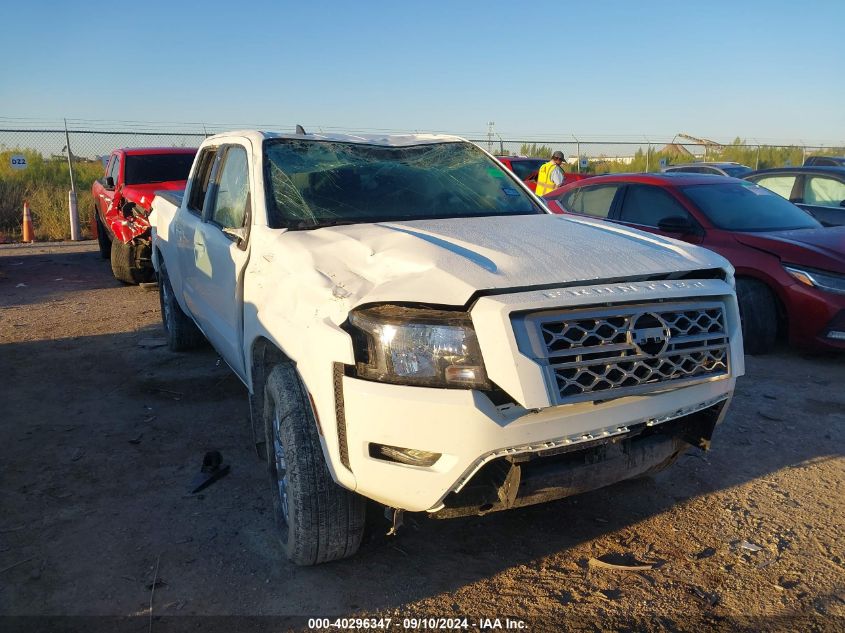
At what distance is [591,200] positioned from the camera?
7754 millimetres

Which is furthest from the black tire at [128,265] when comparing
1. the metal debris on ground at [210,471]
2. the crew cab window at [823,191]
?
the crew cab window at [823,191]

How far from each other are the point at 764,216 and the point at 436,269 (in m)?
5.12

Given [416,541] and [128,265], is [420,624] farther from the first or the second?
[128,265]

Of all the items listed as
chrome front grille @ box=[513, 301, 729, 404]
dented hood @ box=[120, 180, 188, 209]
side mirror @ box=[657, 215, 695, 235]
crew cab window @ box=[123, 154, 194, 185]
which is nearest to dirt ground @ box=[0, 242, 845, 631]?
chrome front grille @ box=[513, 301, 729, 404]

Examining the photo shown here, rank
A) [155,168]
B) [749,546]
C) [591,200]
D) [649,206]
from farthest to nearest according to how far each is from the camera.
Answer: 1. [155,168]
2. [591,200]
3. [649,206]
4. [749,546]

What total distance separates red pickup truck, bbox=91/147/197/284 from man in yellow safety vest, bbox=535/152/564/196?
19.1ft

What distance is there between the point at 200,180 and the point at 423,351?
3.28 m

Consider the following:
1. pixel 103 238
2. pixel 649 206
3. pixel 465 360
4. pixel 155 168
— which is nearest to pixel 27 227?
pixel 103 238

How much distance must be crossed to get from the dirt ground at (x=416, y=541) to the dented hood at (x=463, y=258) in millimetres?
1175

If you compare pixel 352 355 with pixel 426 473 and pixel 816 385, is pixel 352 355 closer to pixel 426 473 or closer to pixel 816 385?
pixel 426 473

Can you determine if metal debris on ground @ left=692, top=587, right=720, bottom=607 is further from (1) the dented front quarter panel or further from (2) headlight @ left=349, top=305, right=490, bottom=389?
(1) the dented front quarter panel

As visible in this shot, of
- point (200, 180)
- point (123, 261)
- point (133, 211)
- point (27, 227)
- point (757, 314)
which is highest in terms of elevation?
point (200, 180)

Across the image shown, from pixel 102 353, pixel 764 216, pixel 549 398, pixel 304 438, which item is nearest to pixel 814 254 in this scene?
pixel 764 216

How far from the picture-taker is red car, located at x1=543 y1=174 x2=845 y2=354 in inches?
229
